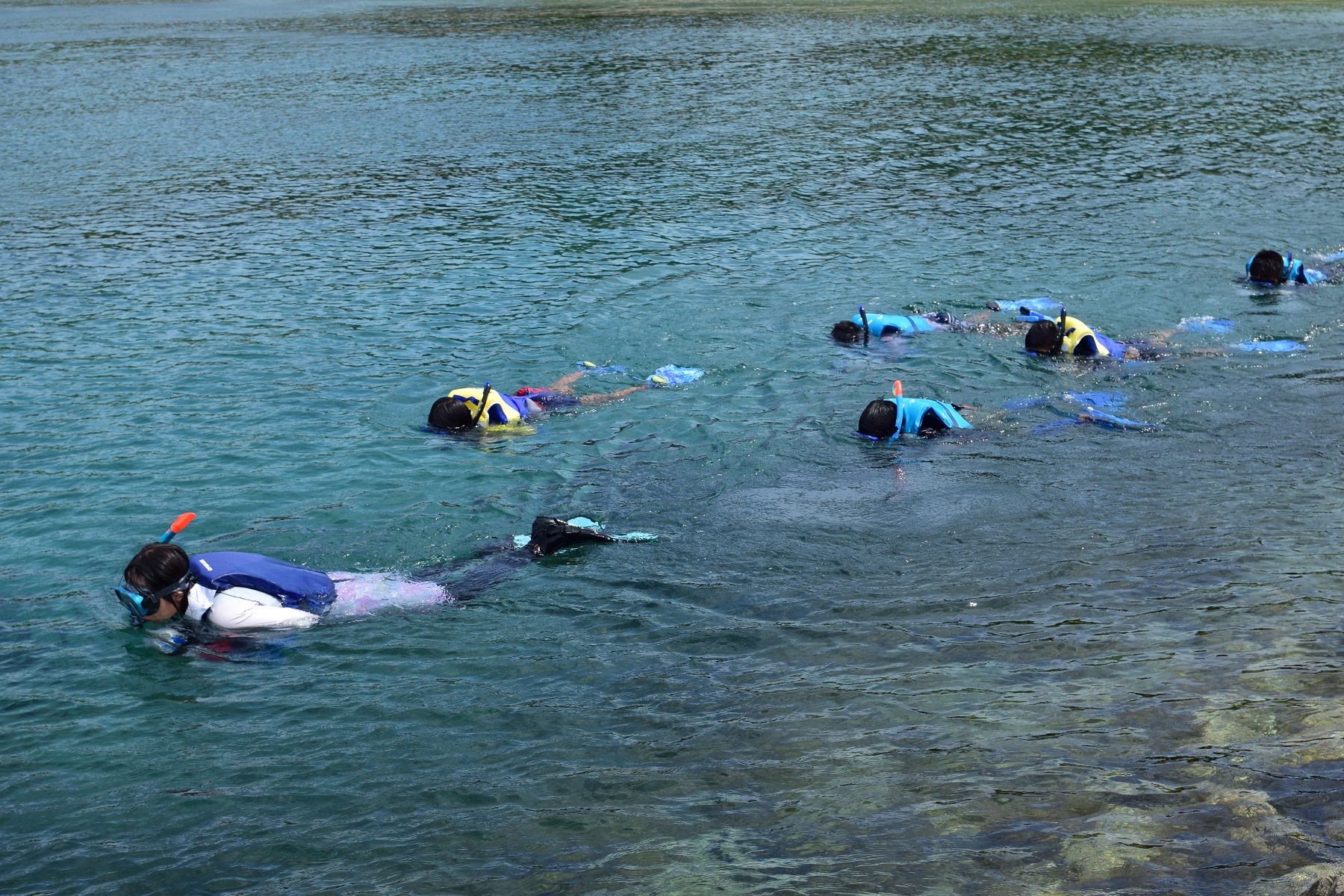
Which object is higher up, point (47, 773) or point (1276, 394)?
point (1276, 394)

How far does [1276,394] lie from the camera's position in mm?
14828

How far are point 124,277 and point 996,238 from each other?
53.2 feet

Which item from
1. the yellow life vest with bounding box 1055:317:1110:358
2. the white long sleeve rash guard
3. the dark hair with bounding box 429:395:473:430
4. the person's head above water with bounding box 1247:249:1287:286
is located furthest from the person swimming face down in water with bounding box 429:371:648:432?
the person's head above water with bounding box 1247:249:1287:286

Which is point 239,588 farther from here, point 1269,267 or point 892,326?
point 1269,267

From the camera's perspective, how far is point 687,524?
470 inches

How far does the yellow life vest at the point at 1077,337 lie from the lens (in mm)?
15836

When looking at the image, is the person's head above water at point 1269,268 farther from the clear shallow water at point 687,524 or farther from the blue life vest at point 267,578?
the blue life vest at point 267,578

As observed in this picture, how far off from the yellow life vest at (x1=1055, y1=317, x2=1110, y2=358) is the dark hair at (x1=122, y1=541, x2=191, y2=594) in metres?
11.6

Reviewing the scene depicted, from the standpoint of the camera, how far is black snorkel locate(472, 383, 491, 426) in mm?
14125

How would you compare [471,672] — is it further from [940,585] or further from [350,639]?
[940,585]

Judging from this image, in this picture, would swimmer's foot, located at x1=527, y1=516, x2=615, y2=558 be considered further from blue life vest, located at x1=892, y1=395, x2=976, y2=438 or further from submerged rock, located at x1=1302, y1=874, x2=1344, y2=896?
submerged rock, located at x1=1302, y1=874, x2=1344, y2=896

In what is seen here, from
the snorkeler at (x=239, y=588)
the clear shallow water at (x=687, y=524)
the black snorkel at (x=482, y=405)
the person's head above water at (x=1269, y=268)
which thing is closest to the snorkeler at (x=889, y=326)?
the clear shallow water at (x=687, y=524)

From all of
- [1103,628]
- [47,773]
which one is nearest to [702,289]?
[1103,628]

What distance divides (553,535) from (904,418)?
4876 millimetres
